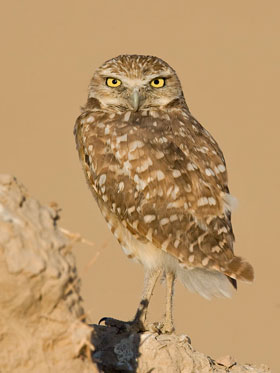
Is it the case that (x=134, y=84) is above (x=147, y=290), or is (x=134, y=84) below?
above

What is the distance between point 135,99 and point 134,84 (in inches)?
7.3

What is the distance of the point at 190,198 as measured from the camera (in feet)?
19.9

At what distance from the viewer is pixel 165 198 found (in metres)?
6.07

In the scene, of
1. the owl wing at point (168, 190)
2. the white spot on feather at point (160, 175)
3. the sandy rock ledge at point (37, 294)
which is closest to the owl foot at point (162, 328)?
the owl wing at point (168, 190)

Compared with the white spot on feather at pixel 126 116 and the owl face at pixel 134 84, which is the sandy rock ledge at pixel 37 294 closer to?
the white spot on feather at pixel 126 116

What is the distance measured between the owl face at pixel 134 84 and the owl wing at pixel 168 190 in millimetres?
631

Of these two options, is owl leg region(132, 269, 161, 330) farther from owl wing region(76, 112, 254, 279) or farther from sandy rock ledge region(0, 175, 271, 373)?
sandy rock ledge region(0, 175, 271, 373)

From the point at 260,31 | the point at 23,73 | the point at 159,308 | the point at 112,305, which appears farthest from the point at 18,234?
the point at 260,31

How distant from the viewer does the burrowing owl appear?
6043mm

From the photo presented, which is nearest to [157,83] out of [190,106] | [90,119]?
[90,119]

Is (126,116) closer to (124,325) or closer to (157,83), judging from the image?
(157,83)

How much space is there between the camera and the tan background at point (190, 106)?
12633mm

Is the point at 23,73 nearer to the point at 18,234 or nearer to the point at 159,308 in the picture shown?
the point at 159,308

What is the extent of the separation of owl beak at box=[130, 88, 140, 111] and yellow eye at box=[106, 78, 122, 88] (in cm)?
21
